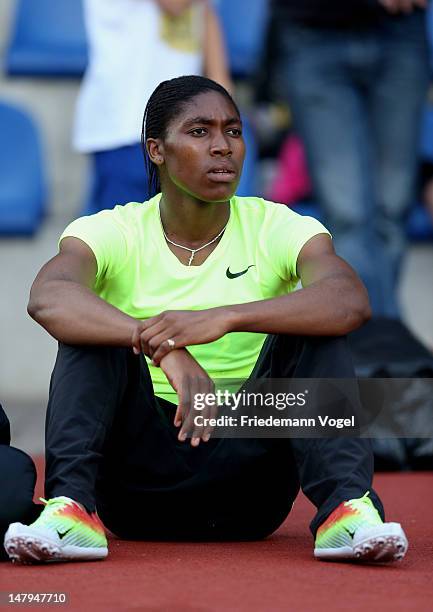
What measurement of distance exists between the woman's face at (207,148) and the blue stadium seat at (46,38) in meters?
3.38

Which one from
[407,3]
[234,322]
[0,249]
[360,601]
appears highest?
[407,3]

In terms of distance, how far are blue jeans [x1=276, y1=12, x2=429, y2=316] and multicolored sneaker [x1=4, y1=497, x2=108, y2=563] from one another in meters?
2.79

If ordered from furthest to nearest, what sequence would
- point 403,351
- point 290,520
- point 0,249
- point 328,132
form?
point 0,249 → point 328,132 → point 403,351 → point 290,520

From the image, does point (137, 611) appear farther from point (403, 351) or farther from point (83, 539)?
point (403, 351)

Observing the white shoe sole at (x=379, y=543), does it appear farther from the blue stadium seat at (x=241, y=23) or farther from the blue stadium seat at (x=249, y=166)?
the blue stadium seat at (x=241, y=23)

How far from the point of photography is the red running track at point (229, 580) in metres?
2.50

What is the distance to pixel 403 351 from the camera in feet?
16.1

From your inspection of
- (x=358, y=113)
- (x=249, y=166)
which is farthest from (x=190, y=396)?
(x=249, y=166)

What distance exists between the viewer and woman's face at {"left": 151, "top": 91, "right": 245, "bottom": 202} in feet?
11.0

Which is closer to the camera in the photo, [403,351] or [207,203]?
[207,203]

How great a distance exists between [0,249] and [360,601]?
4.22 meters

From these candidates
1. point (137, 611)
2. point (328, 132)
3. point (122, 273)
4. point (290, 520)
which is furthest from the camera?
point (328, 132)

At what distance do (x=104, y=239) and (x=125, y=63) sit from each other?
2.61 m

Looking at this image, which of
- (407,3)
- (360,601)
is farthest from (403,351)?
(360,601)
